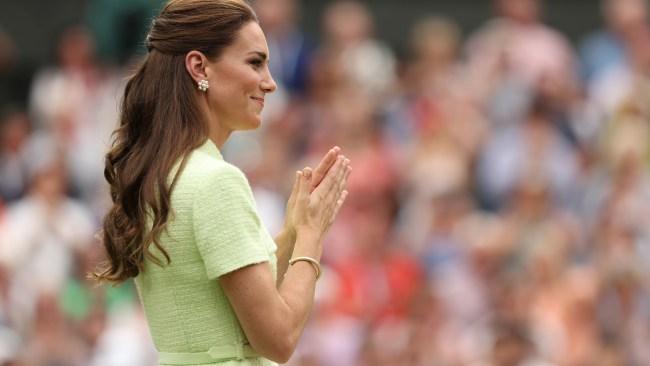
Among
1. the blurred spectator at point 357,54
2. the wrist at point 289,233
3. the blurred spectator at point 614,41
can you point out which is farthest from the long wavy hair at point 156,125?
the blurred spectator at point 614,41

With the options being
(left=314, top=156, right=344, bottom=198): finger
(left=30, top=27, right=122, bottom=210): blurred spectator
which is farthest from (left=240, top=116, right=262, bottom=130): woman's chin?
(left=30, top=27, right=122, bottom=210): blurred spectator

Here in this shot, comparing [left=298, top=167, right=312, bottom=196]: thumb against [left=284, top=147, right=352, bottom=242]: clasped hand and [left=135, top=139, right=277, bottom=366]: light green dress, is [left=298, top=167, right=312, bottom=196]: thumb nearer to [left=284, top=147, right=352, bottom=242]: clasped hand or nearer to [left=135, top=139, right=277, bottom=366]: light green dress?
[left=284, top=147, right=352, bottom=242]: clasped hand

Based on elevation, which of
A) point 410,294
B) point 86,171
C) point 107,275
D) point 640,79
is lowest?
point 86,171

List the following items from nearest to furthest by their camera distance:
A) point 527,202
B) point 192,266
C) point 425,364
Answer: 1. point 192,266
2. point 425,364
3. point 527,202

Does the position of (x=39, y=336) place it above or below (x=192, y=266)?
below

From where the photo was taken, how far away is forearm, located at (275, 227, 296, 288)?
3.76 metres

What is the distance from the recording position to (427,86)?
1052 centimetres

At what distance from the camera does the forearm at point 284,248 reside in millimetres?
3758

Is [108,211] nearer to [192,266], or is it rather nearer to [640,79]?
[192,266]

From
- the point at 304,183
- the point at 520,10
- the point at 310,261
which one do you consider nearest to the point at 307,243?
the point at 310,261

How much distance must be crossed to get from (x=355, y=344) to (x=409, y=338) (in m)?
0.40

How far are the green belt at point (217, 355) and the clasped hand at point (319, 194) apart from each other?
0.34m

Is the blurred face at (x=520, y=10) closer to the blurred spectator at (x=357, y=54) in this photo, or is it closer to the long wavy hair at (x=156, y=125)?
the blurred spectator at (x=357, y=54)

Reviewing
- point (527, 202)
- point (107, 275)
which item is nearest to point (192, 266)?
point (107, 275)
